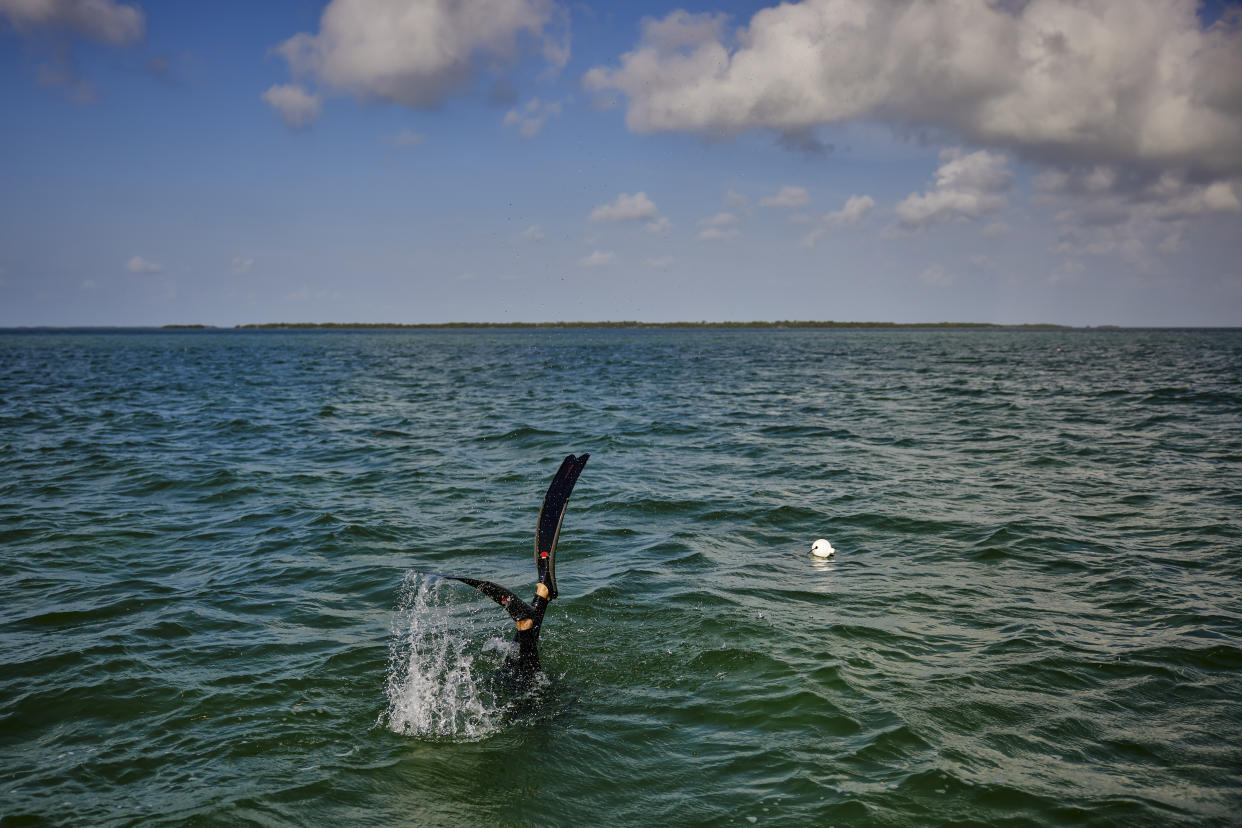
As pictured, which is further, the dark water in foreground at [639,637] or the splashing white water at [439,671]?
the splashing white water at [439,671]

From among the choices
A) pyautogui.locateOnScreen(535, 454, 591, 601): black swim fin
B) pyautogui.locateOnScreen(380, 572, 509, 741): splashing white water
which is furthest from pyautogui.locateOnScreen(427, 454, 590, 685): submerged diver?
pyautogui.locateOnScreen(380, 572, 509, 741): splashing white water

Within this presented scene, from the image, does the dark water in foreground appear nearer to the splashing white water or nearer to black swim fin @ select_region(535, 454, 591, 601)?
the splashing white water

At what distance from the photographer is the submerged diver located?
23.1 feet

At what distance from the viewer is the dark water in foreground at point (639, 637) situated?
237 inches

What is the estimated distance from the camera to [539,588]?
727 centimetres

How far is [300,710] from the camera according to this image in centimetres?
724

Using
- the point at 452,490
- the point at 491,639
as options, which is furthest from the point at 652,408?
the point at 491,639

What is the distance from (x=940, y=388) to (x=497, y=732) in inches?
1470

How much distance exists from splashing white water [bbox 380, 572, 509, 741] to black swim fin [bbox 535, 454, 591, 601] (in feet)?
4.44

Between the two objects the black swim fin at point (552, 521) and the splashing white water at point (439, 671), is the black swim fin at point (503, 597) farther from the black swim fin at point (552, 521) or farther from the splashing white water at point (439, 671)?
the splashing white water at point (439, 671)

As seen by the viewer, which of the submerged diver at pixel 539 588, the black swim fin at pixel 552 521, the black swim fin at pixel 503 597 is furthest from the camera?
the black swim fin at pixel 552 521

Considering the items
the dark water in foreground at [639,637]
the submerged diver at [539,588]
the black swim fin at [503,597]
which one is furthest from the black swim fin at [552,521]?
the dark water in foreground at [639,637]

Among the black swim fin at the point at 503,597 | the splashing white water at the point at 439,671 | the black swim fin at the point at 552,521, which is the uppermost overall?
the black swim fin at the point at 552,521

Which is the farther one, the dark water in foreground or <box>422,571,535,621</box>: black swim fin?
<box>422,571,535,621</box>: black swim fin
